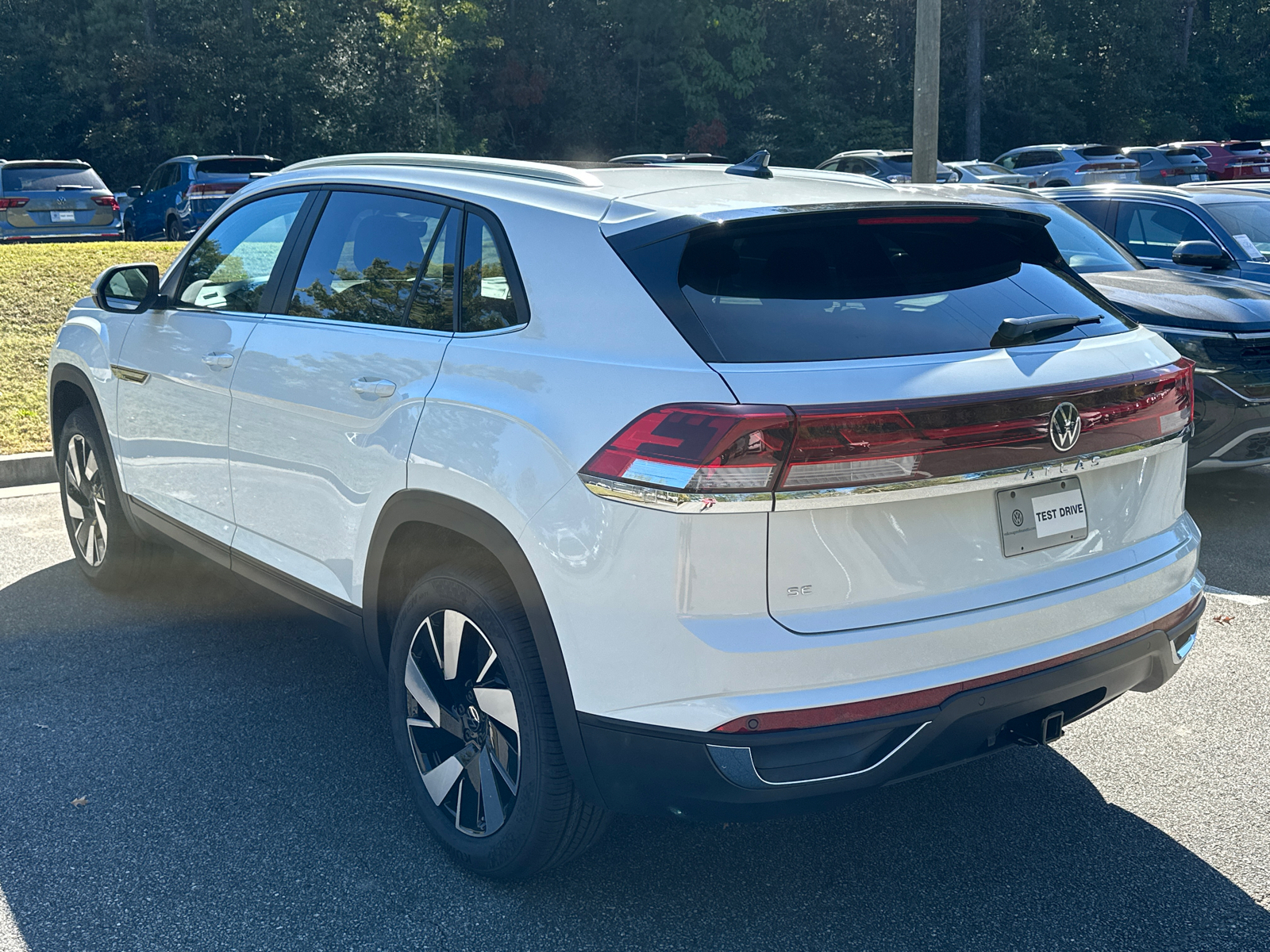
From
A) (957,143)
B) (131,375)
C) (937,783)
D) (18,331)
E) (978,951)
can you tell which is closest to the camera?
(978,951)

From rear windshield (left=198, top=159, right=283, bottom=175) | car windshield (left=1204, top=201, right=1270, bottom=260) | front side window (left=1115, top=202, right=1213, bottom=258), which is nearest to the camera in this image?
car windshield (left=1204, top=201, right=1270, bottom=260)

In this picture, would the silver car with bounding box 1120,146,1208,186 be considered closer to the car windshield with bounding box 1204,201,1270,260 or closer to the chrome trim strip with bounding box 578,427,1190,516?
the car windshield with bounding box 1204,201,1270,260

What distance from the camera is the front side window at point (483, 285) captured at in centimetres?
304

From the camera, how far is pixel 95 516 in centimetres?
539

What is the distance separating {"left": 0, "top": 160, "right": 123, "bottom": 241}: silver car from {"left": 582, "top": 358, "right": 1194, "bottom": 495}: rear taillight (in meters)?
19.0

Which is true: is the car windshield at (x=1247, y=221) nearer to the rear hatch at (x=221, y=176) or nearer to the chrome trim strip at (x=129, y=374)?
the chrome trim strip at (x=129, y=374)

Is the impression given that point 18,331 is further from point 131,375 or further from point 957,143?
point 957,143

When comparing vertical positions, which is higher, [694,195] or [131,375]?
[694,195]

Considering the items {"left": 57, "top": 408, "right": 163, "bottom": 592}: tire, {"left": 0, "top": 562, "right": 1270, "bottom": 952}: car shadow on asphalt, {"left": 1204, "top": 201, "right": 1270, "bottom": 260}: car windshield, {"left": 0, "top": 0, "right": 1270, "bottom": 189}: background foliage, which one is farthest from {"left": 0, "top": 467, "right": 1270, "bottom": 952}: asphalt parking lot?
{"left": 0, "top": 0, "right": 1270, "bottom": 189}: background foliage

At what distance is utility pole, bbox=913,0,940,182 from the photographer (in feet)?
32.2

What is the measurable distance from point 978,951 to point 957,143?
151 ft

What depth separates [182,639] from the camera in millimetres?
4922

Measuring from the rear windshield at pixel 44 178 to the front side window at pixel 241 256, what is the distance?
16.5 m

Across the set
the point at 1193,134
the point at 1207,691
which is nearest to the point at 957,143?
the point at 1193,134
